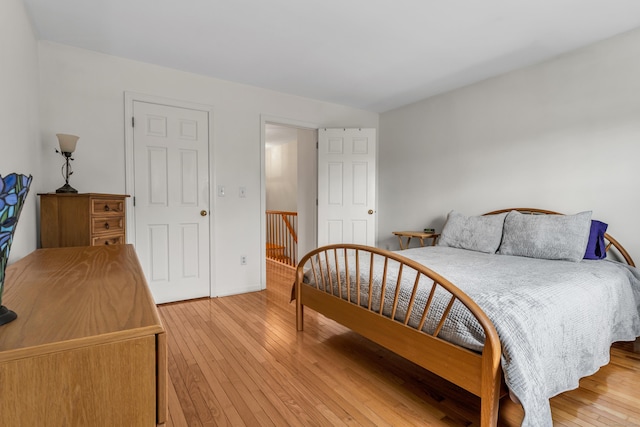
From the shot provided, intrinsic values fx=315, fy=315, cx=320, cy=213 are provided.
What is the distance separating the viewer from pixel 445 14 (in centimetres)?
222

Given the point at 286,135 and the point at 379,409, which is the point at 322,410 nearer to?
the point at 379,409

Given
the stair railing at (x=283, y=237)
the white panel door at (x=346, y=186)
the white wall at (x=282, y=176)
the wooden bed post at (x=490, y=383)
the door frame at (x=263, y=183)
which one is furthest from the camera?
the white wall at (x=282, y=176)

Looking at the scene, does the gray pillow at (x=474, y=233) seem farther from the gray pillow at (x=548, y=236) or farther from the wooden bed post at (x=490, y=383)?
the wooden bed post at (x=490, y=383)

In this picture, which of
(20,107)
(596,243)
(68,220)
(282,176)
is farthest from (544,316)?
(282,176)

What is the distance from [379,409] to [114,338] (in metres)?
1.38

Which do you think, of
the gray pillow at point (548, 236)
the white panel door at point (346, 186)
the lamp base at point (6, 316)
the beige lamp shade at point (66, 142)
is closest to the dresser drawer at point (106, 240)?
the beige lamp shade at point (66, 142)

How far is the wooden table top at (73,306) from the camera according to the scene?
0.61m

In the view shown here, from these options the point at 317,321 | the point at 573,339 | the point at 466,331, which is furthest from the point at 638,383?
the point at 317,321

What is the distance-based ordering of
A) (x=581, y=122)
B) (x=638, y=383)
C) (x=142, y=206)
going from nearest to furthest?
(x=638, y=383)
(x=581, y=122)
(x=142, y=206)

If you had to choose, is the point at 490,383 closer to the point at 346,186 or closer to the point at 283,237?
the point at 346,186

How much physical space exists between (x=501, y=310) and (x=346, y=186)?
9.74 ft

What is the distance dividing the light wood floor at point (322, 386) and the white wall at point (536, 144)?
4.17 ft

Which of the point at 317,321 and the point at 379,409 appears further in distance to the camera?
the point at 317,321

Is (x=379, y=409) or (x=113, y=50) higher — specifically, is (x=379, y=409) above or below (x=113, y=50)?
below
